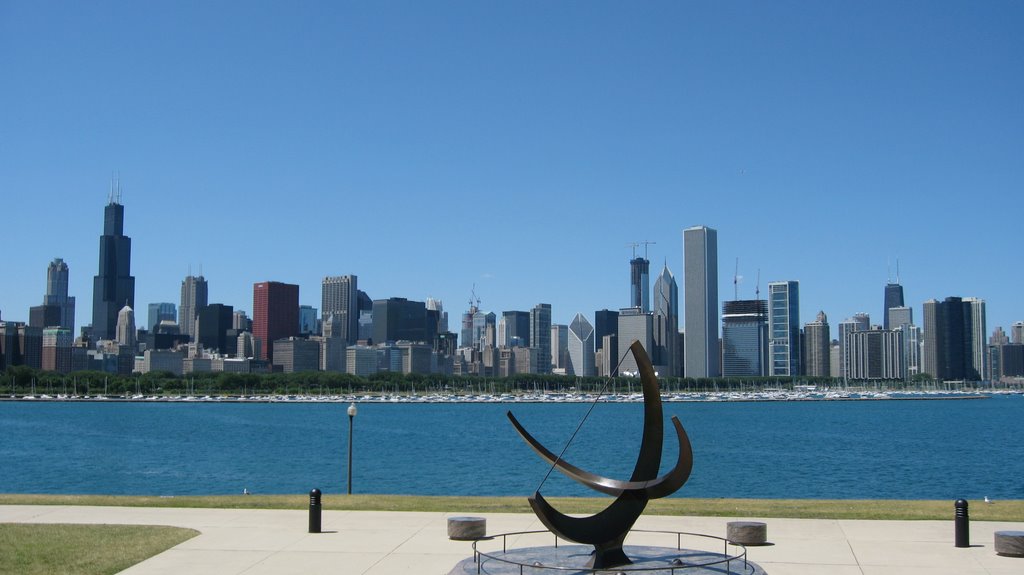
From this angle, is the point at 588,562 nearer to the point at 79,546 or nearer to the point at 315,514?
the point at 315,514

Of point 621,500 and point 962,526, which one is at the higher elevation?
point 621,500

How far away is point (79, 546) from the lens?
16.6 meters

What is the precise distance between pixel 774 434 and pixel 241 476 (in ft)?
176

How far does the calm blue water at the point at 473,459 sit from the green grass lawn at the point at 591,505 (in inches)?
730

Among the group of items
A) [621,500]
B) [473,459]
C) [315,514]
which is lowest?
[473,459]

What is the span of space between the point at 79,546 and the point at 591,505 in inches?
420

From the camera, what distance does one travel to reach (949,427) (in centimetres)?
11225

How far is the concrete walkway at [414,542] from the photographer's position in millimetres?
15273

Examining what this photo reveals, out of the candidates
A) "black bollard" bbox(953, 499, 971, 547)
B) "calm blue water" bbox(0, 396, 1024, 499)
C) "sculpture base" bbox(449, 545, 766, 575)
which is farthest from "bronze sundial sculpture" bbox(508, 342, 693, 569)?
"calm blue water" bbox(0, 396, 1024, 499)

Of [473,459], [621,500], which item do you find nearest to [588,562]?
[621,500]

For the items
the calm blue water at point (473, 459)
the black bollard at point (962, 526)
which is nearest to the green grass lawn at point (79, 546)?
the black bollard at point (962, 526)

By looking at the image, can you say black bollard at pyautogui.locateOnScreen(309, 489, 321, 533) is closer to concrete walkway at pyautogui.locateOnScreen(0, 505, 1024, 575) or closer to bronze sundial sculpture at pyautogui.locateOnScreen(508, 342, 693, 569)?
concrete walkway at pyautogui.locateOnScreen(0, 505, 1024, 575)

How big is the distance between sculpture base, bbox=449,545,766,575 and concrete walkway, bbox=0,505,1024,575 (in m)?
0.59

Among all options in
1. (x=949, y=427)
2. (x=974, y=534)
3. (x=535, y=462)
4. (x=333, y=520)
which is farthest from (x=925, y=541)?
(x=949, y=427)
